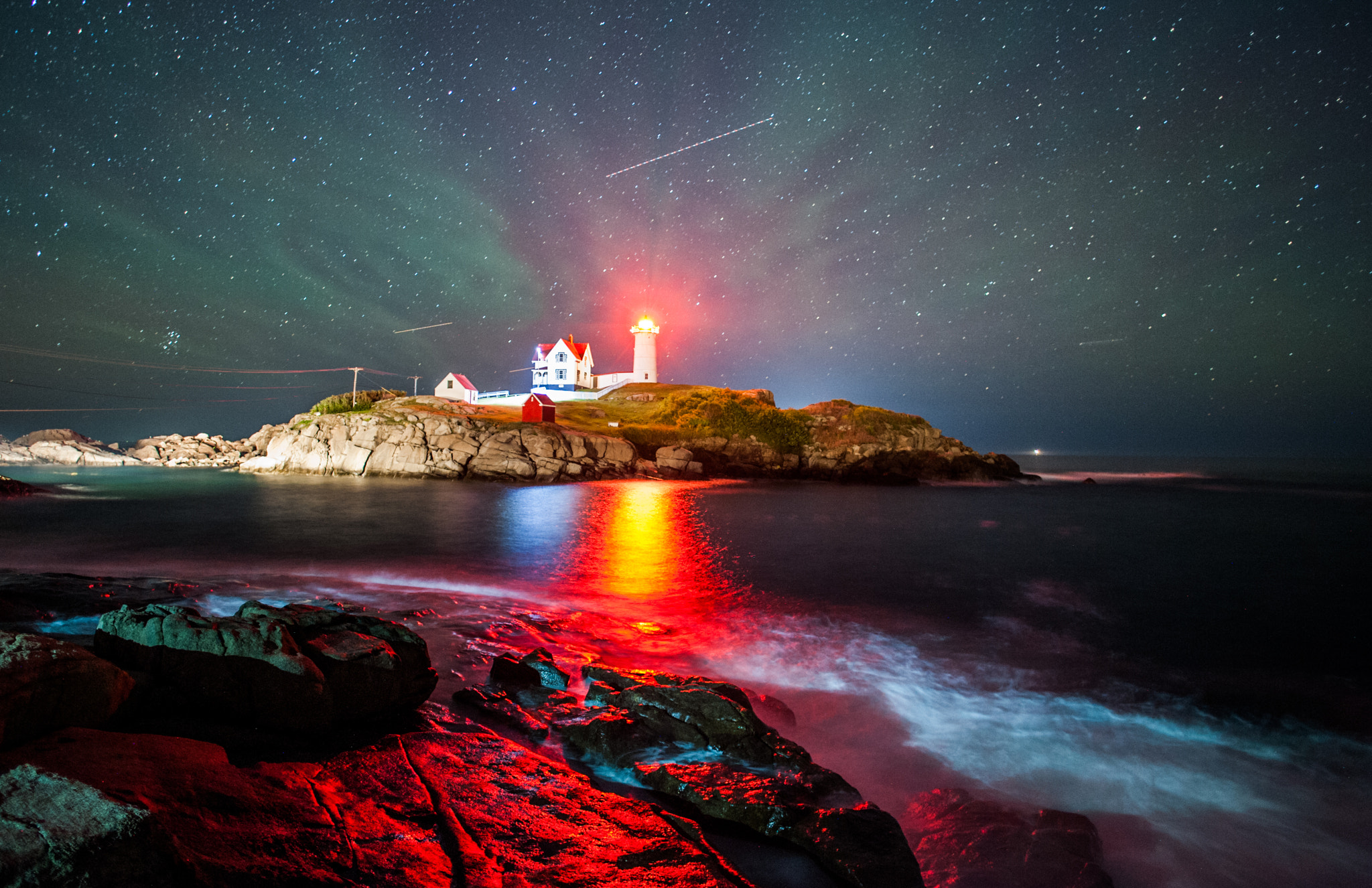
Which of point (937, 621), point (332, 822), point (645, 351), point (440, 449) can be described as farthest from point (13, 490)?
point (645, 351)

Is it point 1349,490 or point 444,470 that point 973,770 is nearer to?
point 444,470

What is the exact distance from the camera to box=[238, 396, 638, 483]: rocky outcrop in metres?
46.2

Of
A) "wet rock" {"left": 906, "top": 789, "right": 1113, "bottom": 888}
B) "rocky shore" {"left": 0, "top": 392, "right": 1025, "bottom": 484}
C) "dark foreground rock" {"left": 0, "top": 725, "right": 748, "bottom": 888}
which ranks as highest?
"rocky shore" {"left": 0, "top": 392, "right": 1025, "bottom": 484}

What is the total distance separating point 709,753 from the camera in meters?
5.20

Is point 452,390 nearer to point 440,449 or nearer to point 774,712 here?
point 440,449

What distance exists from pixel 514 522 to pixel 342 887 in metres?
23.1

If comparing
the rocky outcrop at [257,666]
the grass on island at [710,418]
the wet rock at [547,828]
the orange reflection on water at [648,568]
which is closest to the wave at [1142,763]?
the orange reflection on water at [648,568]

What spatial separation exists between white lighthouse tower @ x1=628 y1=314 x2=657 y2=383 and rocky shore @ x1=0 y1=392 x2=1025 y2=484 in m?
20.6

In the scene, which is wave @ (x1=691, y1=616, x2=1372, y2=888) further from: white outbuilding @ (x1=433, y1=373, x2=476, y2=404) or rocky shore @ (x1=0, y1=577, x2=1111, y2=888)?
white outbuilding @ (x1=433, y1=373, x2=476, y2=404)

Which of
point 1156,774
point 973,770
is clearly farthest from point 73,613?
point 1156,774

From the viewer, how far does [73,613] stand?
25.3 feet

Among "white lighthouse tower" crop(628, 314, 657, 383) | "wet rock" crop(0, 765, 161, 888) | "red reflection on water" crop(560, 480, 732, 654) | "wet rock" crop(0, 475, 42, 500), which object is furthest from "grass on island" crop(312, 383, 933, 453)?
"wet rock" crop(0, 765, 161, 888)

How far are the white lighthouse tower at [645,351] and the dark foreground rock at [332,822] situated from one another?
78519 millimetres

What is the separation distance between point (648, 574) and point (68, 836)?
1366 cm
